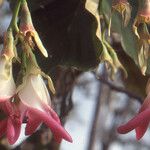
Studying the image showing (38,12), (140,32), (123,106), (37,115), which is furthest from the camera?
(123,106)

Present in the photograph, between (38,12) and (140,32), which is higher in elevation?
(140,32)

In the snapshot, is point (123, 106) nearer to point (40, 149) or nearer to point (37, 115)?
point (40, 149)

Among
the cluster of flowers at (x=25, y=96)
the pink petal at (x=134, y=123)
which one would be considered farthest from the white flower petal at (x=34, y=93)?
the pink petal at (x=134, y=123)

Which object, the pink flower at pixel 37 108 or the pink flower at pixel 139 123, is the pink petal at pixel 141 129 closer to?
the pink flower at pixel 139 123

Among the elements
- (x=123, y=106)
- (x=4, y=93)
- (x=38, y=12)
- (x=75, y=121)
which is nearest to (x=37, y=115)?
(x=4, y=93)

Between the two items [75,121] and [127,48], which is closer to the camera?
[127,48]

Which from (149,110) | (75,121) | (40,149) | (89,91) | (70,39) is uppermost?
(149,110)

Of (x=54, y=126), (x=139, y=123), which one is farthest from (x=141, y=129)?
(x=54, y=126)

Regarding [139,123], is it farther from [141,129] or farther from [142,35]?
[142,35]
